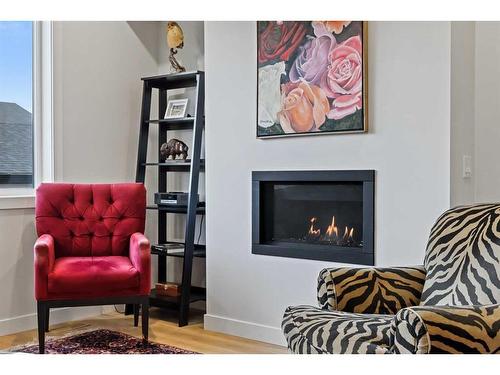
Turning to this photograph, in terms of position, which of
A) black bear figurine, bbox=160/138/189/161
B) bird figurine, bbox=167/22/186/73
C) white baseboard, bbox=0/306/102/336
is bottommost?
white baseboard, bbox=0/306/102/336

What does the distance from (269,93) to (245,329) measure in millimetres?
1485

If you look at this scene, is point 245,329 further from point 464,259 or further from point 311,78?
point 464,259

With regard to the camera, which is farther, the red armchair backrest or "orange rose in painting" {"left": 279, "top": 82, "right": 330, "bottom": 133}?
the red armchair backrest

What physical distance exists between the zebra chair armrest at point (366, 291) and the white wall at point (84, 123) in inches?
95.7

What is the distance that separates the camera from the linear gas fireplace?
303 centimetres

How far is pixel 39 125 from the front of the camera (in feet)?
12.8

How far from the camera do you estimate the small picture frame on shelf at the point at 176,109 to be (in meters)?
4.18

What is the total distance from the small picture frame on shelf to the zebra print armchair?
2.42 m

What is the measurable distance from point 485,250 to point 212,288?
218 centimetres

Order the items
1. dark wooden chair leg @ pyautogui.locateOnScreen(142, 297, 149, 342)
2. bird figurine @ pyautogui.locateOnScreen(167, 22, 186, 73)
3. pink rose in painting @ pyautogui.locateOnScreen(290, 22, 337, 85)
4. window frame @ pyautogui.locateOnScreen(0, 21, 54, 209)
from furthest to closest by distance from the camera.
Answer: bird figurine @ pyautogui.locateOnScreen(167, 22, 186, 73) < window frame @ pyautogui.locateOnScreen(0, 21, 54, 209) < dark wooden chair leg @ pyautogui.locateOnScreen(142, 297, 149, 342) < pink rose in painting @ pyautogui.locateOnScreen(290, 22, 337, 85)

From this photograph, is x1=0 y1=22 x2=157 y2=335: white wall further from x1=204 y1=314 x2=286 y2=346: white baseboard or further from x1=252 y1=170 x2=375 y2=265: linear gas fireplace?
x1=252 y1=170 x2=375 y2=265: linear gas fireplace

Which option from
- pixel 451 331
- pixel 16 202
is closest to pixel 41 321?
pixel 16 202

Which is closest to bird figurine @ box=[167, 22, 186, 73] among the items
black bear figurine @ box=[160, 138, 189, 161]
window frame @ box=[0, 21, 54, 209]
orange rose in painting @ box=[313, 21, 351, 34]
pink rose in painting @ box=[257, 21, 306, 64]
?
black bear figurine @ box=[160, 138, 189, 161]
